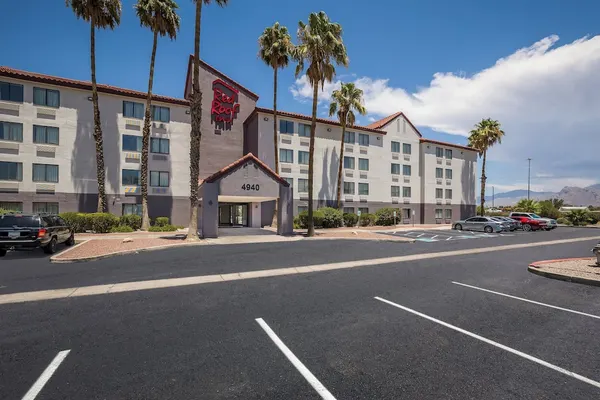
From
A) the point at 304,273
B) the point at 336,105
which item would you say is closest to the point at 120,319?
the point at 304,273

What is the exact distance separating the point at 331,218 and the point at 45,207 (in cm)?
2625

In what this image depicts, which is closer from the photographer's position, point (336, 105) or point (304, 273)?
point (304, 273)

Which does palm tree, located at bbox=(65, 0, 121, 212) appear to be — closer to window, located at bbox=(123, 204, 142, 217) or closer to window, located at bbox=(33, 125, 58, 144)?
window, located at bbox=(123, 204, 142, 217)

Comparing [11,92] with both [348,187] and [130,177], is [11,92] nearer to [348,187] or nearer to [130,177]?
[130,177]

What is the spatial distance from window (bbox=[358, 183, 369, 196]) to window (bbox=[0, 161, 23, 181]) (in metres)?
33.9

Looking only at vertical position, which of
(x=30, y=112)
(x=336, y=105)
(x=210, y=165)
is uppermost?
(x=336, y=105)

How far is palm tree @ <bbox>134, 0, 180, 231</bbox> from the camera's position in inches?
934

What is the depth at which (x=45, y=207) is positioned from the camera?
25.3 meters

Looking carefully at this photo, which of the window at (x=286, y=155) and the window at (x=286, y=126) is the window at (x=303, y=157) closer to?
the window at (x=286, y=155)

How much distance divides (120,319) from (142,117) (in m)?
27.7

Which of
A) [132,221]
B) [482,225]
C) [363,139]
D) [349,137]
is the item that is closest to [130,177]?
[132,221]

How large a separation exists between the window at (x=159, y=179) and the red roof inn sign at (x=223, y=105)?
25.9 feet

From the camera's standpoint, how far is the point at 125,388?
139 inches

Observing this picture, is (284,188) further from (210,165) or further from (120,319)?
(120,319)
